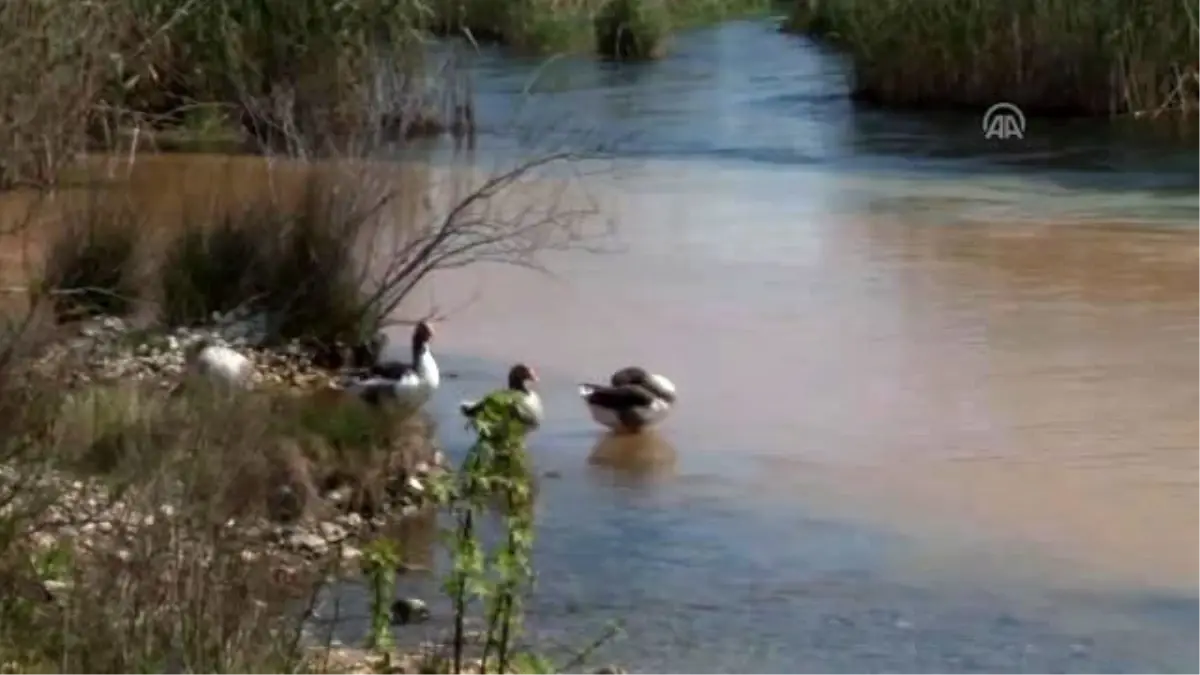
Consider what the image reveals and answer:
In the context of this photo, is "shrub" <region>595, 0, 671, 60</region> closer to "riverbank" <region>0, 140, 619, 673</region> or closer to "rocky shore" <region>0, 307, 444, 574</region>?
"riverbank" <region>0, 140, 619, 673</region>

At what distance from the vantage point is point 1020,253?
50.9 feet

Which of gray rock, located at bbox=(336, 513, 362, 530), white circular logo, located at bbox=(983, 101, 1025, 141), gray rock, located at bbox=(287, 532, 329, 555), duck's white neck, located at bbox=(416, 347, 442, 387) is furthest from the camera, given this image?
white circular logo, located at bbox=(983, 101, 1025, 141)

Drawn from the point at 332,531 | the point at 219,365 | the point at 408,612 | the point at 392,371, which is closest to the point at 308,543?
the point at 332,531

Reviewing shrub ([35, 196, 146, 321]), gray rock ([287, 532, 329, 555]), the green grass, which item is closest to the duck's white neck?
shrub ([35, 196, 146, 321])

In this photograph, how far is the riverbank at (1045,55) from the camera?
2270 cm

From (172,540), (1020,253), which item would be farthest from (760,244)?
(172,540)

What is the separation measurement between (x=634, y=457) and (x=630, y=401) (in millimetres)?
281

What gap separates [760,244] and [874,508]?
7.03 metres

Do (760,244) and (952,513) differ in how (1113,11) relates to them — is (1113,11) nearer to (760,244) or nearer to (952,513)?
(760,244)

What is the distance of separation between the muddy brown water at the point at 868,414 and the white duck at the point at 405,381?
29 centimetres

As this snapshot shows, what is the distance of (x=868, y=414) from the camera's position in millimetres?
10703

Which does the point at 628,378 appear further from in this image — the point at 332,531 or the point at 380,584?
the point at 380,584

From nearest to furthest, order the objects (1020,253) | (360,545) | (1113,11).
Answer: (360,545)
(1020,253)
(1113,11)

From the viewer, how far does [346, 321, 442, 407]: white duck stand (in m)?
9.89
